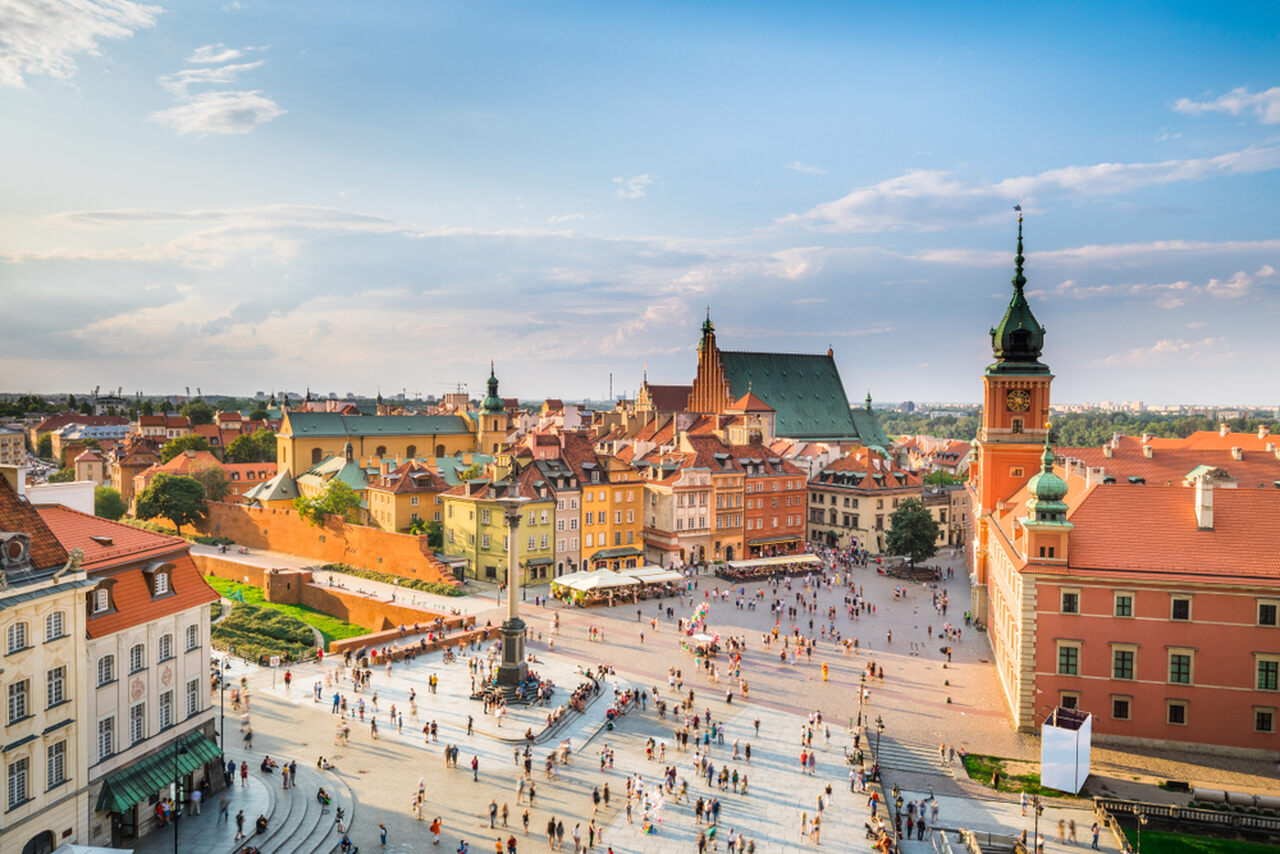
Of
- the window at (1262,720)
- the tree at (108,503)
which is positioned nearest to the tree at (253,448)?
the tree at (108,503)

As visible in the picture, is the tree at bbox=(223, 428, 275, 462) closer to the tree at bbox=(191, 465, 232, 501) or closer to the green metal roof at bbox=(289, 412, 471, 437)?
the green metal roof at bbox=(289, 412, 471, 437)

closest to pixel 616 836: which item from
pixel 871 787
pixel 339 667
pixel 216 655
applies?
pixel 871 787

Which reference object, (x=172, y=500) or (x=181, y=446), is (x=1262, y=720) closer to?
(x=172, y=500)

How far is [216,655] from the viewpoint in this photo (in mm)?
48312

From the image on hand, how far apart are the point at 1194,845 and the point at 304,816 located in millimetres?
28997

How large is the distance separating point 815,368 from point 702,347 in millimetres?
17325

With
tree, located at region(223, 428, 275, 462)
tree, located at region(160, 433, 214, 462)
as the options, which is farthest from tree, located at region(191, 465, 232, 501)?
tree, located at region(223, 428, 275, 462)

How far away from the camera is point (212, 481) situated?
93.7 m

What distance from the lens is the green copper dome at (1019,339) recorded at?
5816cm

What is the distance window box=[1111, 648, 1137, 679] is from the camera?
36.5 meters

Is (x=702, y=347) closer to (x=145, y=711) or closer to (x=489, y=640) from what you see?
(x=489, y=640)

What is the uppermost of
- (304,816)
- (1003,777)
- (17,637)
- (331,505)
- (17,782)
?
(17,637)

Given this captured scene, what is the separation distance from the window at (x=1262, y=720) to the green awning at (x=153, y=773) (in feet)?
126

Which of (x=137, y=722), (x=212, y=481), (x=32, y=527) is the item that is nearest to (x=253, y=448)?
(x=212, y=481)
